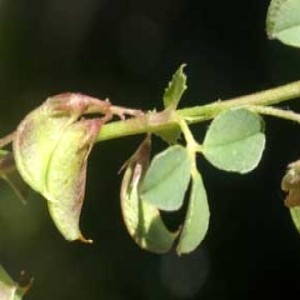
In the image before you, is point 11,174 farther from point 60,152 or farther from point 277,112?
point 277,112

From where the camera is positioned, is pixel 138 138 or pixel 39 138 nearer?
pixel 39 138

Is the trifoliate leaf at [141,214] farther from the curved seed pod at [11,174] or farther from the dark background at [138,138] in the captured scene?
the dark background at [138,138]

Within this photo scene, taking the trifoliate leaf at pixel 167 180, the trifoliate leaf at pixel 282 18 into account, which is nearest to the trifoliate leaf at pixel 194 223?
the trifoliate leaf at pixel 167 180

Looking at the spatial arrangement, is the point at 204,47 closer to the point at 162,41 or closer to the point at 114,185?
the point at 162,41

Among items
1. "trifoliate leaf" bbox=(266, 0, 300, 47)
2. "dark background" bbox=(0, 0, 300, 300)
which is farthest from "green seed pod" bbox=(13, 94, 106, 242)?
"dark background" bbox=(0, 0, 300, 300)

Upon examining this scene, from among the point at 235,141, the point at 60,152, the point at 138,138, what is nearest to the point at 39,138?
the point at 60,152

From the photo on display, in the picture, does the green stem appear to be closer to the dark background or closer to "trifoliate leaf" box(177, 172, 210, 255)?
"trifoliate leaf" box(177, 172, 210, 255)
